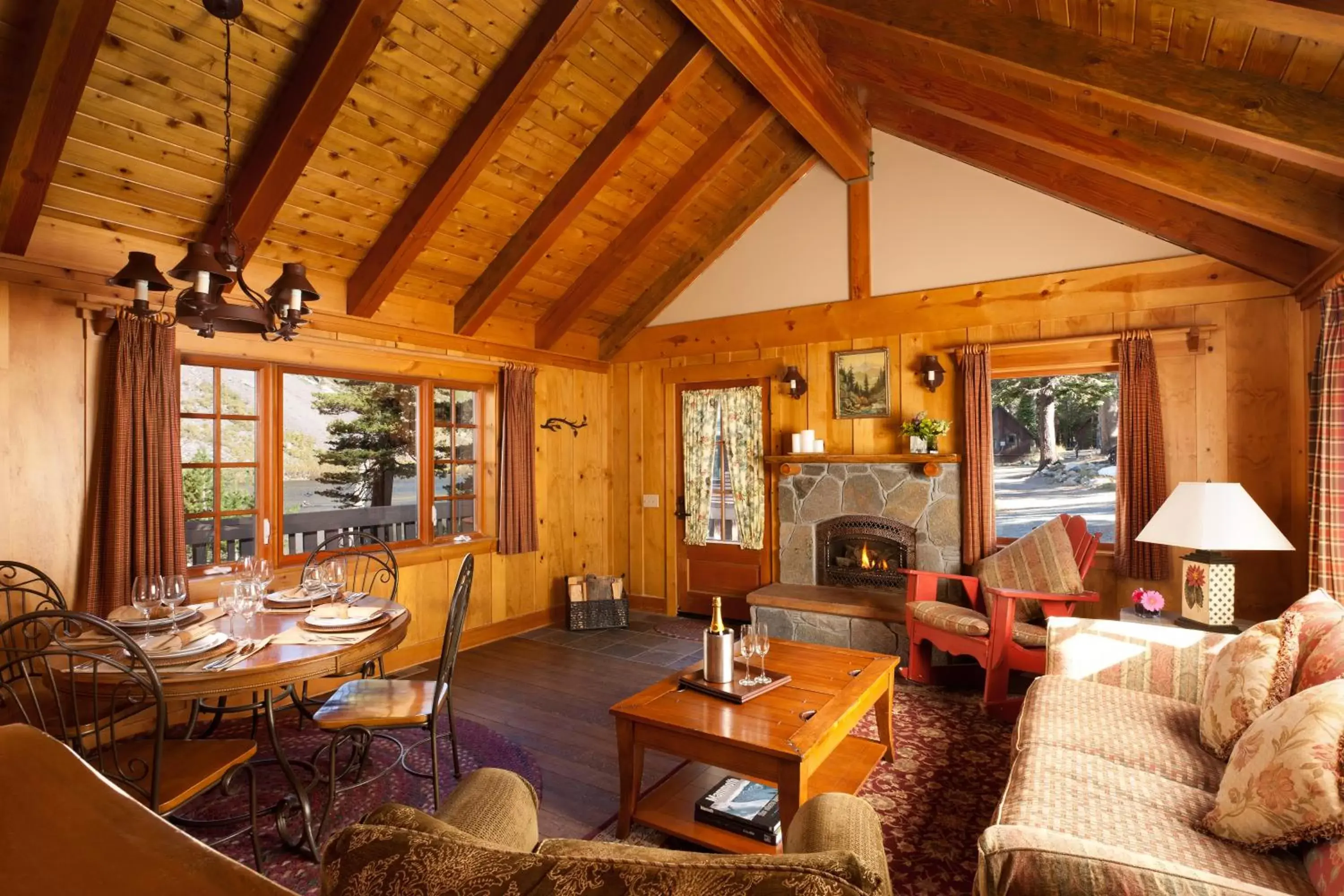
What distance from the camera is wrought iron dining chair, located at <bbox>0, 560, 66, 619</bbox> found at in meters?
3.08

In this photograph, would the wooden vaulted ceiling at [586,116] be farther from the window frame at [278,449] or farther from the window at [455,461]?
the window at [455,461]

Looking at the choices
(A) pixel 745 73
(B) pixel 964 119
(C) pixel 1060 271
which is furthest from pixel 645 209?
(C) pixel 1060 271

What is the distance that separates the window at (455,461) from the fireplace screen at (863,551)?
2.84m

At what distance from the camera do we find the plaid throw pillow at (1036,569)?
3990 mm

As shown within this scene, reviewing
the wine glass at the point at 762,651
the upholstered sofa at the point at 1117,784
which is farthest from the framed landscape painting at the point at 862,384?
the wine glass at the point at 762,651

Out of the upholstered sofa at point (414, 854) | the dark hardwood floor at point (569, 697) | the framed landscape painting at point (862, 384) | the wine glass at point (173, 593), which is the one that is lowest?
the dark hardwood floor at point (569, 697)

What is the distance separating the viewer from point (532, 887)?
0.71 m

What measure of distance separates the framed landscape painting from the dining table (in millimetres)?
3686

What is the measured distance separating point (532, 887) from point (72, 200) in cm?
414

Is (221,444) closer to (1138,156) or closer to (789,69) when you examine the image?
(789,69)

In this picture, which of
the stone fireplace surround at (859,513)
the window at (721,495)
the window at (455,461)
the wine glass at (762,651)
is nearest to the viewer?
the wine glass at (762,651)

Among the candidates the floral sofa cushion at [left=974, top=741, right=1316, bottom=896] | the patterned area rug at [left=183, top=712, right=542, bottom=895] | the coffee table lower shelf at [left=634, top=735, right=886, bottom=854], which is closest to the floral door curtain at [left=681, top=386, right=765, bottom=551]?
the coffee table lower shelf at [left=634, top=735, right=886, bottom=854]

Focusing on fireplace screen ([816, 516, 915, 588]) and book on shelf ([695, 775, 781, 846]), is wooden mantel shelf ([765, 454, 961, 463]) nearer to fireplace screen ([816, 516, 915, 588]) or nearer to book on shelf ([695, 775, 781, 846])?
fireplace screen ([816, 516, 915, 588])

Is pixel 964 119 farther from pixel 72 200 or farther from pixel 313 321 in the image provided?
pixel 72 200
